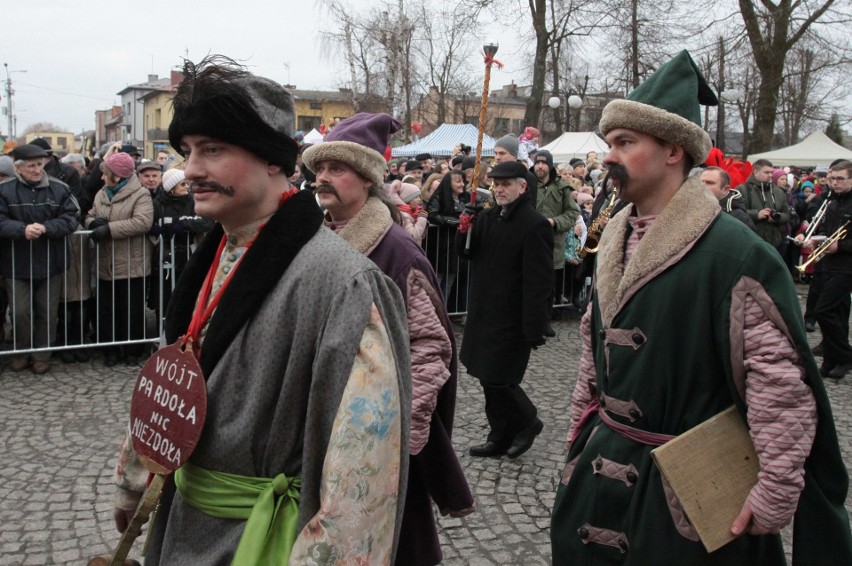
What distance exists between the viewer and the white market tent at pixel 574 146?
2294 centimetres

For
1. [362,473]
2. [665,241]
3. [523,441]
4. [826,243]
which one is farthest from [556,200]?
[362,473]

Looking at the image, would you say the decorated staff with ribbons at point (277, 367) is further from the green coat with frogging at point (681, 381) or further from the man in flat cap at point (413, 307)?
the man in flat cap at point (413, 307)

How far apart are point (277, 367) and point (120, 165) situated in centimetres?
623

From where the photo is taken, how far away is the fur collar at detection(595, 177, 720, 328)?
7.87 ft

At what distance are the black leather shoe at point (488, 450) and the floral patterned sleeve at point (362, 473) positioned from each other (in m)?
3.76

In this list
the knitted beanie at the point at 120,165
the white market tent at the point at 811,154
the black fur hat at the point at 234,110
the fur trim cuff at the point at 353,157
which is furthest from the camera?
the white market tent at the point at 811,154

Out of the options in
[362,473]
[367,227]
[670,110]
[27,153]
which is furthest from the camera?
[27,153]

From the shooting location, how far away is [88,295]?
7.38 metres

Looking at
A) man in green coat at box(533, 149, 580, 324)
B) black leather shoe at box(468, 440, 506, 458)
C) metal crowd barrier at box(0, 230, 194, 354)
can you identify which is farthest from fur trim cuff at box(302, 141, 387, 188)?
man in green coat at box(533, 149, 580, 324)

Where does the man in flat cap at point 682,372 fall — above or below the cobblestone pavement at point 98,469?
above

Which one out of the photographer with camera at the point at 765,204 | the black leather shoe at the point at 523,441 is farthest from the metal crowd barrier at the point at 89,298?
the photographer with camera at the point at 765,204

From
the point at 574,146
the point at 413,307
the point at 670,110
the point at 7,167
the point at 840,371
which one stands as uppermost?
the point at 574,146

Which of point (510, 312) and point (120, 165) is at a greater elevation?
point (120, 165)

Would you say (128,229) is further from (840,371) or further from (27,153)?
(840,371)
